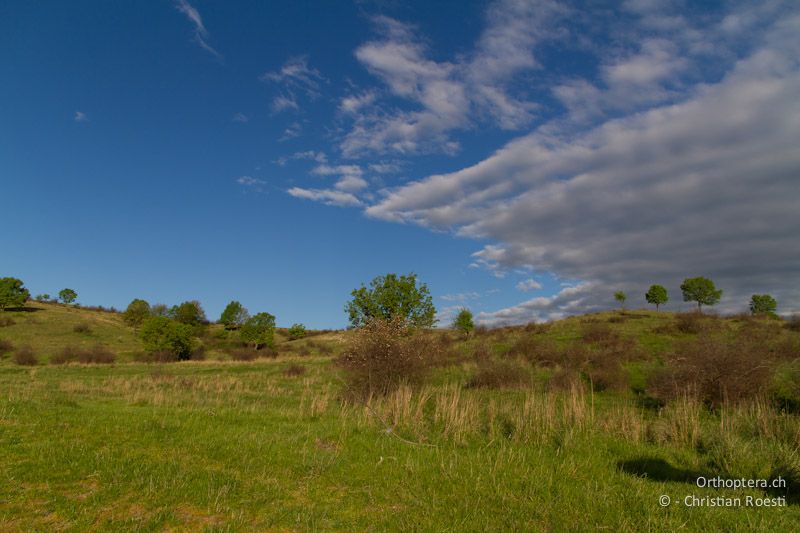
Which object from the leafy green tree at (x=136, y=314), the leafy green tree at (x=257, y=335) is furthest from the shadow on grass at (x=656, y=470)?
the leafy green tree at (x=136, y=314)

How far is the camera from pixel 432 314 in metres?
36.2

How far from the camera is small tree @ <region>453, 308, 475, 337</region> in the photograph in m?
55.8

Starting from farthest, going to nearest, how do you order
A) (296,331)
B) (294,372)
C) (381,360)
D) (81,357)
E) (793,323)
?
(296,331)
(81,357)
(294,372)
(793,323)
(381,360)

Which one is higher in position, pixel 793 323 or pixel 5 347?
pixel 793 323

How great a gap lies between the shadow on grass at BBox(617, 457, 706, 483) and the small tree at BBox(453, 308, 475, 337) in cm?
4825

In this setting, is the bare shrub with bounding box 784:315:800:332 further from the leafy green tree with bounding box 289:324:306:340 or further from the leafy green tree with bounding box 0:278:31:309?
the leafy green tree with bounding box 0:278:31:309

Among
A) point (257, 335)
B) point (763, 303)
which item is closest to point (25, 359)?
point (257, 335)

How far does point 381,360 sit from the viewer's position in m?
17.6

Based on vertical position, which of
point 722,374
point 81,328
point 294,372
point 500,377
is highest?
point 81,328

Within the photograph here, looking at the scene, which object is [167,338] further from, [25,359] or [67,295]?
[67,295]

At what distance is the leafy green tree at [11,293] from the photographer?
7869cm

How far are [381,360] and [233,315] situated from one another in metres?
92.6

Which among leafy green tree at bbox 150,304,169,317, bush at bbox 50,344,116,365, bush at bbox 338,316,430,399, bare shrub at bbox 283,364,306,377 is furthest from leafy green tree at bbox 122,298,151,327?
bush at bbox 338,316,430,399

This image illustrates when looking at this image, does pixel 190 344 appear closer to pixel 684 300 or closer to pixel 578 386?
pixel 578 386
